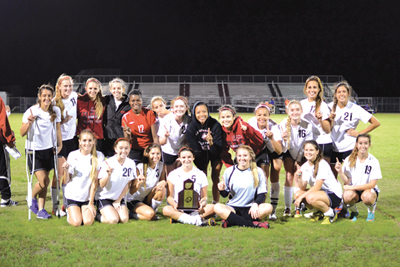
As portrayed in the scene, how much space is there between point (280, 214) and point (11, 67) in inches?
2035

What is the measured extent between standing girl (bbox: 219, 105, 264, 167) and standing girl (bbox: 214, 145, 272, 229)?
1.51 ft

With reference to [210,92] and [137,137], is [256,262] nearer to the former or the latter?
[137,137]

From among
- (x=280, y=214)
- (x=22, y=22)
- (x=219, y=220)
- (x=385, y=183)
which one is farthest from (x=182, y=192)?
(x=22, y=22)

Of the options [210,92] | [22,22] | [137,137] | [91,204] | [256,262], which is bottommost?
[256,262]

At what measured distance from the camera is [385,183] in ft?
26.9

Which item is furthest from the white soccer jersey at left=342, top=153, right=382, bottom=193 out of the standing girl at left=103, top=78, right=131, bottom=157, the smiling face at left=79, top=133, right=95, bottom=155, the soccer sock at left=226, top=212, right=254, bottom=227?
the smiling face at left=79, top=133, right=95, bottom=155

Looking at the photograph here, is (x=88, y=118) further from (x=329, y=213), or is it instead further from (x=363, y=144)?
(x=363, y=144)

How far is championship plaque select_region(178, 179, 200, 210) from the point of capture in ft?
17.2

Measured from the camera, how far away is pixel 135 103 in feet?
19.6

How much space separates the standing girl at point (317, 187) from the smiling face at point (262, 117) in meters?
0.67

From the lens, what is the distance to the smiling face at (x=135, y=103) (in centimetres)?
598

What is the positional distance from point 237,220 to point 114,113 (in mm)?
2711

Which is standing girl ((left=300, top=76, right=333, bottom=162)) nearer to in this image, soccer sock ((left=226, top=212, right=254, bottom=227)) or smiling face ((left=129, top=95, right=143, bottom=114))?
soccer sock ((left=226, top=212, right=254, bottom=227))

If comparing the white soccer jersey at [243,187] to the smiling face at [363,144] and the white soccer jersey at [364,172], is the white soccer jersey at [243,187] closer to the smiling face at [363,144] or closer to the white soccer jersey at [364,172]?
the white soccer jersey at [364,172]
